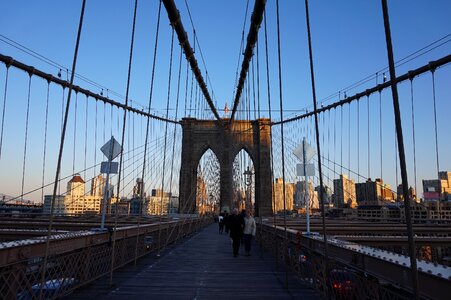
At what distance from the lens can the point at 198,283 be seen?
14.3ft

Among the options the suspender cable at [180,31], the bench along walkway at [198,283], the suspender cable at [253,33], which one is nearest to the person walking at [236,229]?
the bench along walkway at [198,283]

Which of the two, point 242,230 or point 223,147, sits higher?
point 223,147

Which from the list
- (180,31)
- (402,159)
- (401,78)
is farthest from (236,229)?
(401,78)

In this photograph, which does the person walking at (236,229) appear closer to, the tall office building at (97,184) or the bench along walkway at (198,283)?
the bench along walkway at (198,283)

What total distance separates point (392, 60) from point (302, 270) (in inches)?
142

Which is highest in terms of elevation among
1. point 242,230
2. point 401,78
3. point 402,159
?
point 401,78

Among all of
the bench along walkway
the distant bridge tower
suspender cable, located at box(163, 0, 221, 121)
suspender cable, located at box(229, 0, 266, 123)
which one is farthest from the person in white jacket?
the distant bridge tower

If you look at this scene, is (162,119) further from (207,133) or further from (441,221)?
(441,221)

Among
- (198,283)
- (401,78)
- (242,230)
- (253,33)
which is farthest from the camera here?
(401,78)

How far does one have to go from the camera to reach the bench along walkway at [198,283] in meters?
3.71

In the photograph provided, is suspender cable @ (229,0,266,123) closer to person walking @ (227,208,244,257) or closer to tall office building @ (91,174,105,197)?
person walking @ (227,208,244,257)

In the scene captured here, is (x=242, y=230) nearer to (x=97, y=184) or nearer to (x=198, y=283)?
(x=198, y=283)

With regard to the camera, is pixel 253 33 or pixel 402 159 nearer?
pixel 402 159

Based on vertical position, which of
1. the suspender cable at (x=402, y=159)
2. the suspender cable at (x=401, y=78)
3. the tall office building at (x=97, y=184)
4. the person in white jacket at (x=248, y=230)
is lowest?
the person in white jacket at (x=248, y=230)
